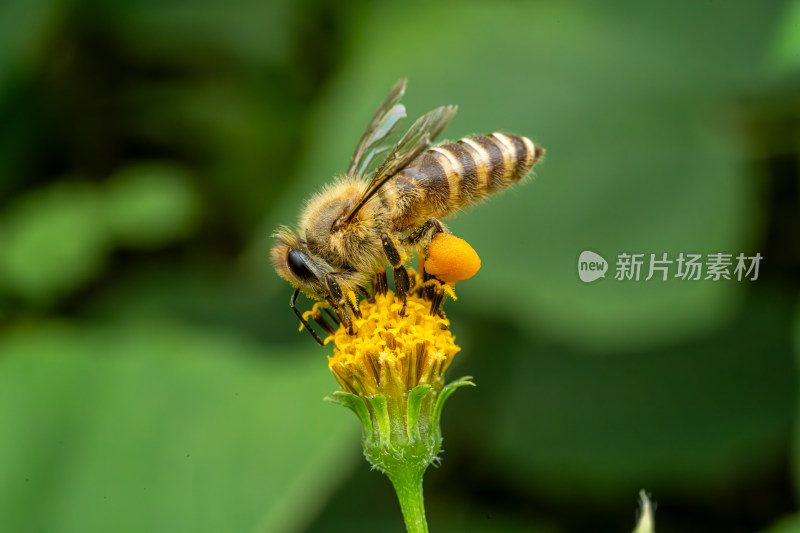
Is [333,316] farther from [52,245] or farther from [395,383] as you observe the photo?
[52,245]

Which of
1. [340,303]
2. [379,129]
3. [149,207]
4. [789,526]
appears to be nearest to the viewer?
[340,303]

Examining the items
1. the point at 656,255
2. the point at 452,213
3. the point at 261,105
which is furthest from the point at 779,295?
the point at 261,105

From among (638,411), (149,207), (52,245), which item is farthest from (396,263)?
(52,245)

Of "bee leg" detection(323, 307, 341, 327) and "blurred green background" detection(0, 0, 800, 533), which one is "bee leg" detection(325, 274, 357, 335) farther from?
"blurred green background" detection(0, 0, 800, 533)

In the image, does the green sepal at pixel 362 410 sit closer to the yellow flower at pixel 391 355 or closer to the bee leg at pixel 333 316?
the yellow flower at pixel 391 355

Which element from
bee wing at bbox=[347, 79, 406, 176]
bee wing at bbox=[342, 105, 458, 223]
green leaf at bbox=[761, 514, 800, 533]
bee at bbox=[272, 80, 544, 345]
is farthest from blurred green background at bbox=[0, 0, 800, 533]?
bee wing at bbox=[342, 105, 458, 223]

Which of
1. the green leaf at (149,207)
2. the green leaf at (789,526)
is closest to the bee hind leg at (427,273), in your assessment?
the green leaf at (789,526)
